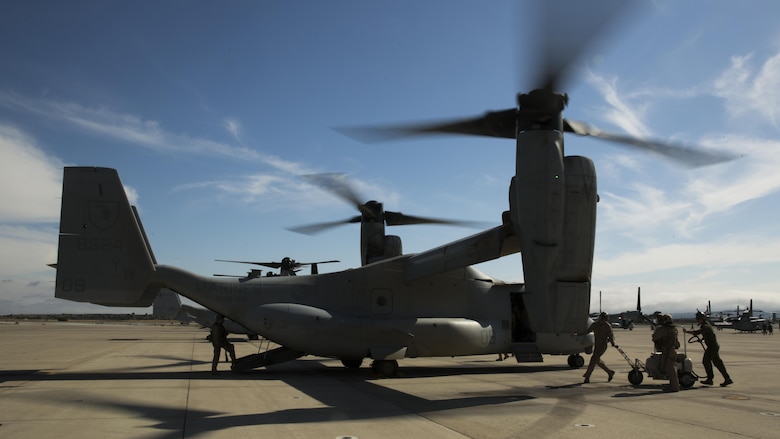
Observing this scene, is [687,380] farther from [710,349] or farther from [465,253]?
[465,253]

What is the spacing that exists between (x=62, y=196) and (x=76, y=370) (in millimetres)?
4788

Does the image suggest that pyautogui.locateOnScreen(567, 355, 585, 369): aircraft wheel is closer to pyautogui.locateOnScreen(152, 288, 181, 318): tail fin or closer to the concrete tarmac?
the concrete tarmac

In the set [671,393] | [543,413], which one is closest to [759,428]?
[543,413]

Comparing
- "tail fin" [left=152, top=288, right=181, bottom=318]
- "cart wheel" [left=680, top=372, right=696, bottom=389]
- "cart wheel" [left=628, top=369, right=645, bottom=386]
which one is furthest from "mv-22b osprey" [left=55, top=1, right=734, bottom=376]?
"tail fin" [left=152, top=288, right=181, bottom=318]

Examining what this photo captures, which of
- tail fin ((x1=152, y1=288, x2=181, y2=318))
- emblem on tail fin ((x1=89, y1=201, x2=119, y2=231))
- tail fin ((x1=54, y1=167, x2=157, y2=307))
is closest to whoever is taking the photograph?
tail fin ((x1=54, y1=167, x2=157, y2=307))

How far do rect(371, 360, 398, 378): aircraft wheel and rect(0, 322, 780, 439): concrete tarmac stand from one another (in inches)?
12.5

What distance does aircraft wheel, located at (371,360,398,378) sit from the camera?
14.7 metres

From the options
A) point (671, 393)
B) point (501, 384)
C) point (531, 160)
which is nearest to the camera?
point (531, 160)

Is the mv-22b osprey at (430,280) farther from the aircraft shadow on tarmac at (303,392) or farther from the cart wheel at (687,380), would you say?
the cart wheel at (687,380)

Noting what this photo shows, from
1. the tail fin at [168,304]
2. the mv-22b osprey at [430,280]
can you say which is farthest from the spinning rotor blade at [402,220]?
the tail fin at [168,304]

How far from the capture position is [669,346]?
12.4 metres

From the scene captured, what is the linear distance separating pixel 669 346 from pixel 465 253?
16.1 ft

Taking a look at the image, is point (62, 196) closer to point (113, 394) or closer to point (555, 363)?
point (113, 394)

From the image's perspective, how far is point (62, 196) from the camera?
14.1 metres
